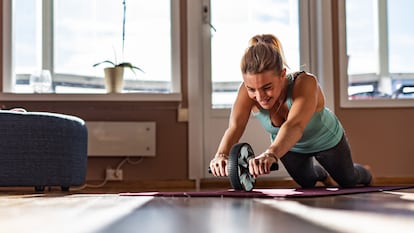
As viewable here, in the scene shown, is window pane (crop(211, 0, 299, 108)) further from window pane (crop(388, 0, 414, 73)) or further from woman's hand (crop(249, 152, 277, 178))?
woman's hand (crop(249, 152, 277, 178))

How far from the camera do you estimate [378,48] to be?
4.07m

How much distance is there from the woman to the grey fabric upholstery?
92 centimetres

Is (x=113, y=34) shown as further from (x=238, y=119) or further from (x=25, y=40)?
(x=238, y=119)

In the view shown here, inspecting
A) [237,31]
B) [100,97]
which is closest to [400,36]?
[237,31]

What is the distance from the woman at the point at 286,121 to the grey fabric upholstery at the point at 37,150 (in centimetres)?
92

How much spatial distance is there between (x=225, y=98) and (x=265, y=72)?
2.07 m

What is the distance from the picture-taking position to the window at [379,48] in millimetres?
4035

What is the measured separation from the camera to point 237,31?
4012 millimetres

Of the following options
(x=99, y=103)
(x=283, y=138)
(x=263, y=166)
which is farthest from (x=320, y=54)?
(x=263, y=166)

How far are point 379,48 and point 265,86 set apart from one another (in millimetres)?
2411

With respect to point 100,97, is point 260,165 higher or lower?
lower

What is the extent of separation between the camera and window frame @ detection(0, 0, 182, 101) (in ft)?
12.3

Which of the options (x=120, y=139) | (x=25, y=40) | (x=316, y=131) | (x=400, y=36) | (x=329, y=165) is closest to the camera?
Result: (x=316, y=131)

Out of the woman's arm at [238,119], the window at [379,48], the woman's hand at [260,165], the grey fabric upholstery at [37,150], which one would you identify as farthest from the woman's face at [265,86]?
the window at [379,48]
